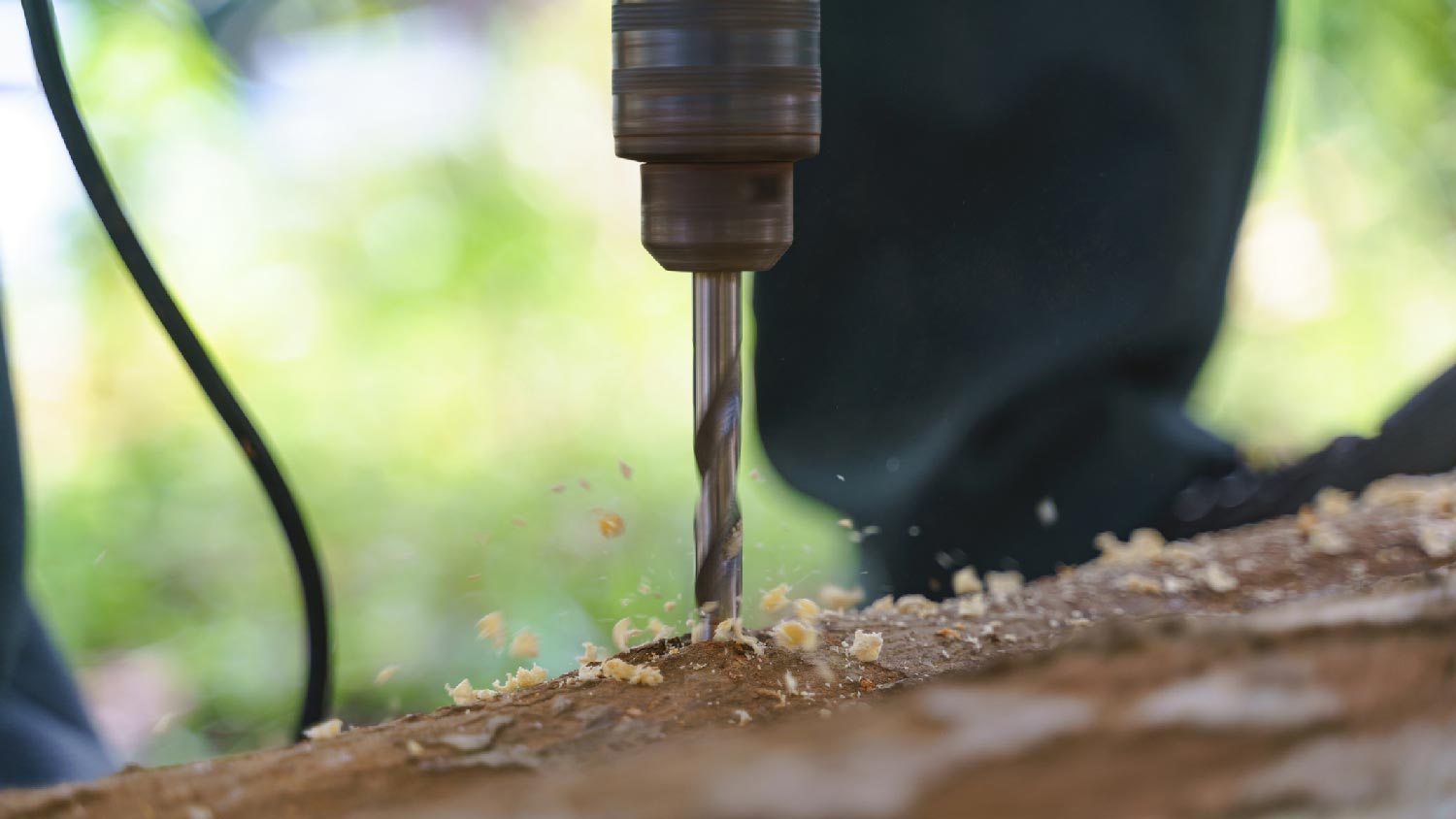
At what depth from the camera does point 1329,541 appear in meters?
0.96

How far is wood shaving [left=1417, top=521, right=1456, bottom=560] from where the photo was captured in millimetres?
925

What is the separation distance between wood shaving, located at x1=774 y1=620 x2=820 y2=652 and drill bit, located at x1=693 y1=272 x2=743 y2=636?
0.03 meters

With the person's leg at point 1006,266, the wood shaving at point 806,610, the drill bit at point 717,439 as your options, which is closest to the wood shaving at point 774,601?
the wood shaving at point 806,610

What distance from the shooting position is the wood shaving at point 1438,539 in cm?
92

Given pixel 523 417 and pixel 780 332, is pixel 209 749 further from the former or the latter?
pixel 780 332

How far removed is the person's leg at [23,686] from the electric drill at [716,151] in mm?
550

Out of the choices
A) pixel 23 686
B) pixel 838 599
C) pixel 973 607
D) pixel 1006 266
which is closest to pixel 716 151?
pixel 973 607

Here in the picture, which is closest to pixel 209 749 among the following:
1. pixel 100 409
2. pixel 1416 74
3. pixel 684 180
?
pixel 100 409

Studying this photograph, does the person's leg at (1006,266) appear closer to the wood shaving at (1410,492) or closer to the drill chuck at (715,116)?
the wood shaving at (1410,492)

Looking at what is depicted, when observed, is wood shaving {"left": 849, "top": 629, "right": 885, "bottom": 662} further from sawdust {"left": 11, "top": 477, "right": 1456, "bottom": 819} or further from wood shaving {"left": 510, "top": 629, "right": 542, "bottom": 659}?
wood shaving {"left": 510, "top": 629, "right": 542, "bottom": 659}

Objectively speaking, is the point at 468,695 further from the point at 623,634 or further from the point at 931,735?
the point at 931,735

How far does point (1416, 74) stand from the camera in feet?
6.43

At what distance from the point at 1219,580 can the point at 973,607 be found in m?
0.22

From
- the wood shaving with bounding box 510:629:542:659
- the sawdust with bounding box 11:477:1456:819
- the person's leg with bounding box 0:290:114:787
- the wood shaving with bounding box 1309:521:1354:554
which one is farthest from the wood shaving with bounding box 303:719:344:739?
the wood shaving with bounding box 1309:521:1354:554
